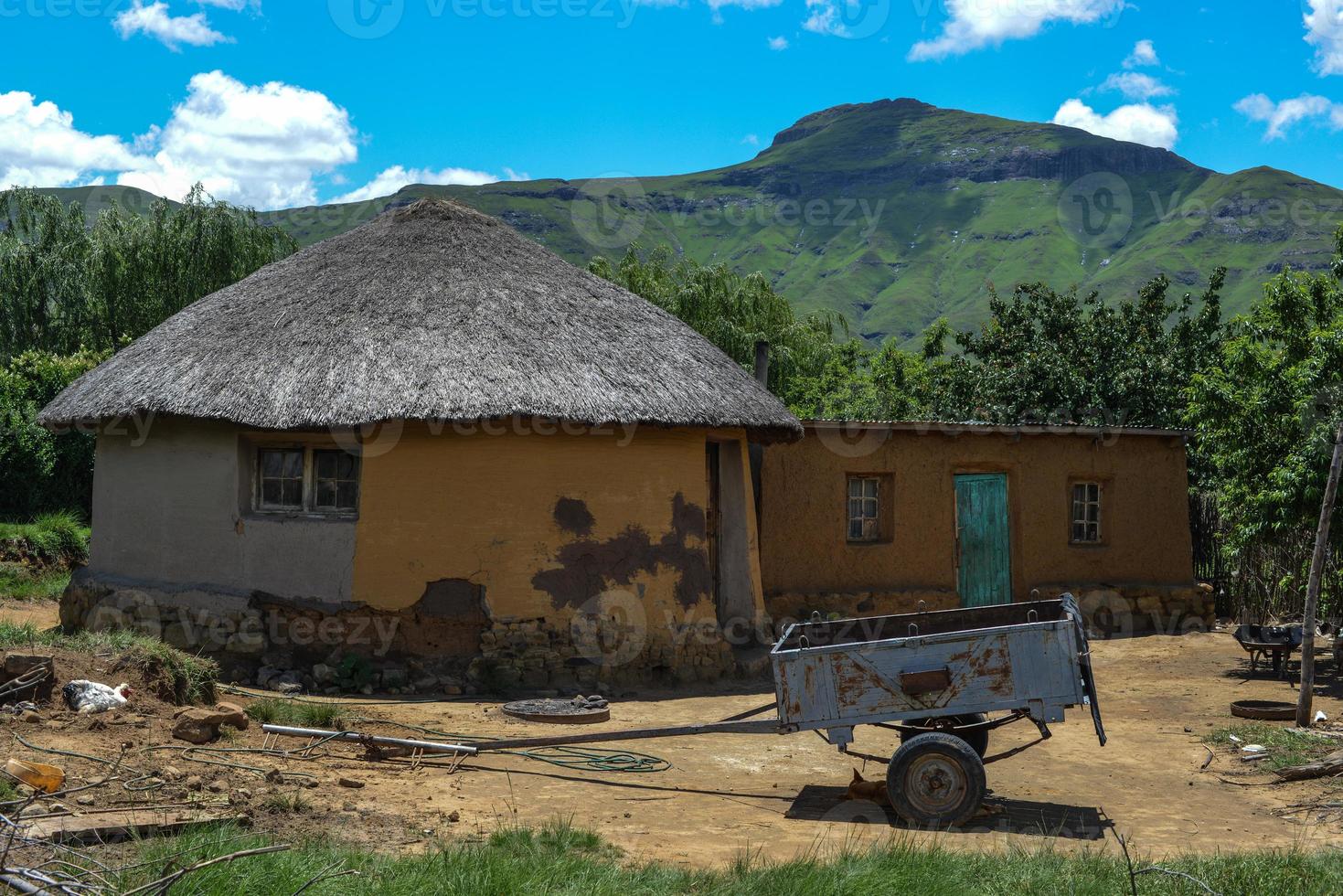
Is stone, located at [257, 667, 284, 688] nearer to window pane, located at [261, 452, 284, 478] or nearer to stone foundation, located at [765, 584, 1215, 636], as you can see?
window pane, located at [261, 452, 284, 478]

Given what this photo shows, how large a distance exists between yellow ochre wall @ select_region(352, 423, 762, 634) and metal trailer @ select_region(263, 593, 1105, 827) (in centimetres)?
402

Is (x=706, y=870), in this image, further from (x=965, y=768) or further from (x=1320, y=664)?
(x=1320, y=664)

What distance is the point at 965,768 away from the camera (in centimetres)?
617

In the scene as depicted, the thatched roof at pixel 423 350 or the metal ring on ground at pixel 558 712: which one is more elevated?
the thatched roof at pixel 423 350

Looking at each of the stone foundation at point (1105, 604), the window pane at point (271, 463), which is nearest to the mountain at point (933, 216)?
the stone foundation at point (1105, 604)

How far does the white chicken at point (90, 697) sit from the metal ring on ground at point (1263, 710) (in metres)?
8.33

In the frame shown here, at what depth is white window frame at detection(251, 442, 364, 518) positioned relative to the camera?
10.5 m

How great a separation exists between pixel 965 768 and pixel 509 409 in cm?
509

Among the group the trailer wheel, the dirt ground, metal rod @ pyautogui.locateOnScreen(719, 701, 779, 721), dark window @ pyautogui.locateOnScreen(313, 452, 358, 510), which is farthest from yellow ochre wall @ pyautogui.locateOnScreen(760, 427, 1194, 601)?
the trailer wheel

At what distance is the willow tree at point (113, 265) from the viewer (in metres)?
23.4

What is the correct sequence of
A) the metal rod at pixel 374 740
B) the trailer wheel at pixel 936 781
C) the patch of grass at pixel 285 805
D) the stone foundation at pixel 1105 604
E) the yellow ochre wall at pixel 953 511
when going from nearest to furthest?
the patch of grass at pixel 285 805 < the trailer wheel at pixel 936 781 < the metal rod at pixel 374 740 < the stone foundation at pixel 1105 604 < the yellow ochre wall at pixel 953 511

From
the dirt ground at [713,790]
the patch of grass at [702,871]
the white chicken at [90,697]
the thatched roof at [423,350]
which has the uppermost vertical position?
the thatched roof at [423,350]

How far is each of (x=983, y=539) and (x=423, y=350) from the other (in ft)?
24.5

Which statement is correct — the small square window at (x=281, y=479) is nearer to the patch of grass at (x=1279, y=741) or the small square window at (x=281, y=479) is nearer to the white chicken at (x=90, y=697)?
the white chicken at (x=90, y=697)
